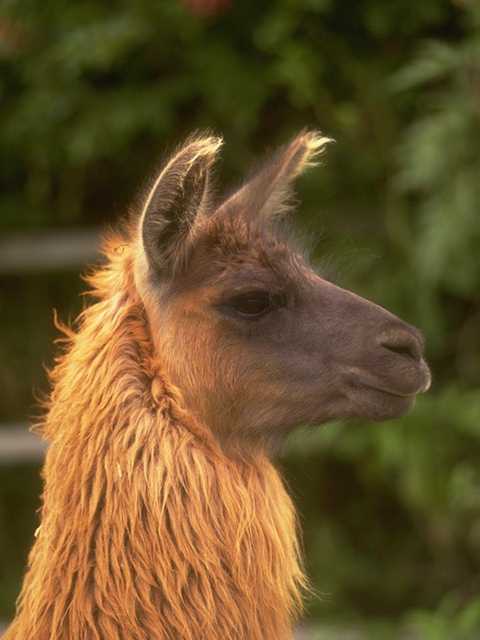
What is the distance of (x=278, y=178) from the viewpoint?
405 cm

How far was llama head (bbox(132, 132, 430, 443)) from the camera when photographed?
356 cm

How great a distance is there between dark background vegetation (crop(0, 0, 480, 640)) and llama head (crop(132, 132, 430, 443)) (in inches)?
96.1

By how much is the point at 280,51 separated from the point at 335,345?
3.32 metres

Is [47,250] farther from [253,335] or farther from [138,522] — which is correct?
[138,522]

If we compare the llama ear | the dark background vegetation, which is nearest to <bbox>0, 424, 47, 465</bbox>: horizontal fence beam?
the dark background vegetation

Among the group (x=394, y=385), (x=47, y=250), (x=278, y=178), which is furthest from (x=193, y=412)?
(x=47, y=250)

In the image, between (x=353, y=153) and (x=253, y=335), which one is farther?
(x=353, y=153)

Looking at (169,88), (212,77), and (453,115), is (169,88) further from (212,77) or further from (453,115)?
(453,115)

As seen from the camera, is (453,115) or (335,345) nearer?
(335,345)

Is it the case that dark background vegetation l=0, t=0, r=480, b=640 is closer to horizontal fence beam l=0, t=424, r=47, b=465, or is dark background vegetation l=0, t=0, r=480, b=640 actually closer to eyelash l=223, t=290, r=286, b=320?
horizontal fence beam l=0, t=424, r=47, b=465

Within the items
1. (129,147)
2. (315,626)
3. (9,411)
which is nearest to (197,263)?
(315,626)

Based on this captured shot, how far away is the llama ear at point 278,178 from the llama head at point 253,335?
0.75ft

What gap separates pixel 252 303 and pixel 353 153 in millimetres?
3668

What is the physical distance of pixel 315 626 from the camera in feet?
22.5
